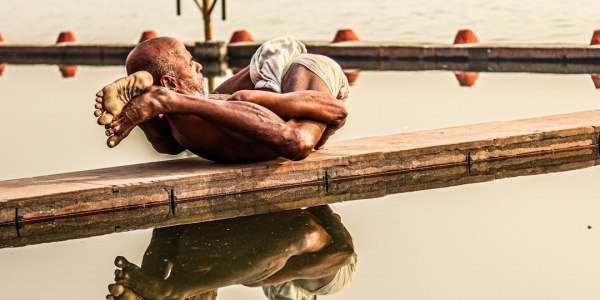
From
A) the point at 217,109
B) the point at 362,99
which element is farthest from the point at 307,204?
the point at 362,99

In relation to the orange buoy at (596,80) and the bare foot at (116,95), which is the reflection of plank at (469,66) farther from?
the bare foot at (116,95)

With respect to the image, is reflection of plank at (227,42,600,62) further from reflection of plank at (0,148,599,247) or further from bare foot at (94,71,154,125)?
bare foot at (94,71,154,125)

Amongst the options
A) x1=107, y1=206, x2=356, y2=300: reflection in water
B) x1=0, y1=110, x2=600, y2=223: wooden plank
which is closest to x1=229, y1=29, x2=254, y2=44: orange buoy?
x1=0, y1=110, x2=600, y2=223: wooden plank

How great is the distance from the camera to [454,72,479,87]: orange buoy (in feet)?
38.1

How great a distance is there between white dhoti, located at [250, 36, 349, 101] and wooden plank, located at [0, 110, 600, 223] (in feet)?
1.21

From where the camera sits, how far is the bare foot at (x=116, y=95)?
573 cm

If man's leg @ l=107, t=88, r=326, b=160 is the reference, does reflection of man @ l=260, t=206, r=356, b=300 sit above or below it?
below

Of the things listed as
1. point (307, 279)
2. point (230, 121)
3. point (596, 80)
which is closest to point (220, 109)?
point (230, 121)

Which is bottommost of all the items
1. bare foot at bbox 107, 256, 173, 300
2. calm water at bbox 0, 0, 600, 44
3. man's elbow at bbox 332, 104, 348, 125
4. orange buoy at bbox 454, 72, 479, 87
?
calm water at bbox 0, 0, 600, 44

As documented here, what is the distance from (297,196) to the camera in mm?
6402

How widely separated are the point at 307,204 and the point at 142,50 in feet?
3.40

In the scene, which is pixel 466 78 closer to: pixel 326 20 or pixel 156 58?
pixel 156 58

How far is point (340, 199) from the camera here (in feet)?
21.0

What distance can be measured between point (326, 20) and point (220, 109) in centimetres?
1880
